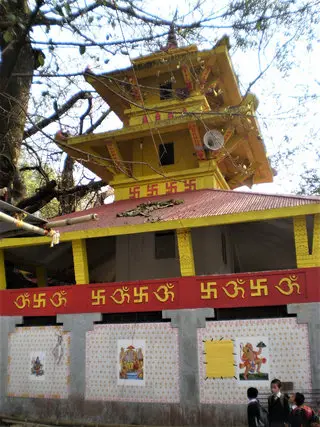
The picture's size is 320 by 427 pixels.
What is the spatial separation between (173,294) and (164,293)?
0.18 metres

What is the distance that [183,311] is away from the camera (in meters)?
7.77

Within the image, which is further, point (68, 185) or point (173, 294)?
point (68, 185)

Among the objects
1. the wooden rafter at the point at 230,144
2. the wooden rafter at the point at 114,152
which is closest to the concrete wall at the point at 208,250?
the wooden rafter at the point at 230,144

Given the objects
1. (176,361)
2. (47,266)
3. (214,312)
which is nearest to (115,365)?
(176,361)

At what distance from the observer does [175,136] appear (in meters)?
11.2

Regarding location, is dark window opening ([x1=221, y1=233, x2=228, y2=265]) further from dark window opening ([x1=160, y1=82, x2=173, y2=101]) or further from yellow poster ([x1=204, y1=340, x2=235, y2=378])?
dark window opening ([x1=160, y1=82, x2=173, y2=101])

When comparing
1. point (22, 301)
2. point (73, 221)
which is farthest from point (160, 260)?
point (73, 221)

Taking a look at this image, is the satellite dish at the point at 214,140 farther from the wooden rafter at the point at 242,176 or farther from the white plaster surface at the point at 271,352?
the white plaster surface at the point at 271,352

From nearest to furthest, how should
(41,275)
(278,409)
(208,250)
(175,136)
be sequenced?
(278,409)
(208,250)
(175,136)
(41,275)

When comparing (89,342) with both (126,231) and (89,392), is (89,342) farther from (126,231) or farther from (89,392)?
(126,231)

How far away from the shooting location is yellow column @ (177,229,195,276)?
26.1ft

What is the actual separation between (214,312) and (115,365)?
2.07 m

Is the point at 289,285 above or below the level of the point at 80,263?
below

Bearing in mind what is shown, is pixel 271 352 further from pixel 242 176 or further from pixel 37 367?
pixel 242 176
